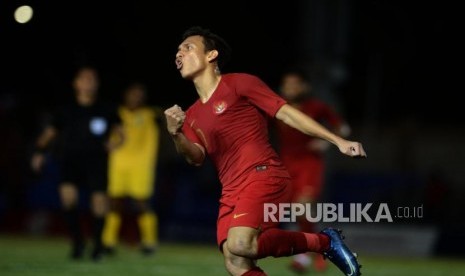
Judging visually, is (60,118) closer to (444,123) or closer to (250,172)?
(250,172)

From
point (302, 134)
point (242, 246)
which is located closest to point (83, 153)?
point (302, 134)

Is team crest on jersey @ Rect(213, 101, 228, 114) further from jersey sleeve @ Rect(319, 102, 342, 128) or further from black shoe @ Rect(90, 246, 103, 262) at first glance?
black shoe @ Rect(90, 246, 103, 262)

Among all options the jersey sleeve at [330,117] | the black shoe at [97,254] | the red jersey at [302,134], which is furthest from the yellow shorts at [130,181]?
the jersey sleeve at [330,117]

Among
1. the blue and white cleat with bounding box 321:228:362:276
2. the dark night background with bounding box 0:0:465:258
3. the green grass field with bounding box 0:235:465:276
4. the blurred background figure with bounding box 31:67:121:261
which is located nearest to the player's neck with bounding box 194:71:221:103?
the blue and white cleat with bounding box 321:228:362:276

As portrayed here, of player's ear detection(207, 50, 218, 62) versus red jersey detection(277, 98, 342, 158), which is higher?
player's ear detection(207, 50, 218, 62)

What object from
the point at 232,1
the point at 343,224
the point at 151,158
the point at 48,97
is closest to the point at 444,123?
the point at 232,1

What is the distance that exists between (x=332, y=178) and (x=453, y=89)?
40.9 feet

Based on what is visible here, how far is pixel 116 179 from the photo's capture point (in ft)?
55.7

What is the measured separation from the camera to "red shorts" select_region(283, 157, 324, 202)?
48.0 ft

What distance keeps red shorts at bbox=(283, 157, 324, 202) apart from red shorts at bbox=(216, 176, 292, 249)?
551 cm

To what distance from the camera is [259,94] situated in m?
9.03

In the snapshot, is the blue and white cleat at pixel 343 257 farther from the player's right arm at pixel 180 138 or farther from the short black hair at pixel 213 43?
the short black hair at pixel 213 43

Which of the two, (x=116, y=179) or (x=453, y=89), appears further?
(x=453, y=89)

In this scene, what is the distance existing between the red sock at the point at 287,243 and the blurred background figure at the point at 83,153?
5.87 metres
